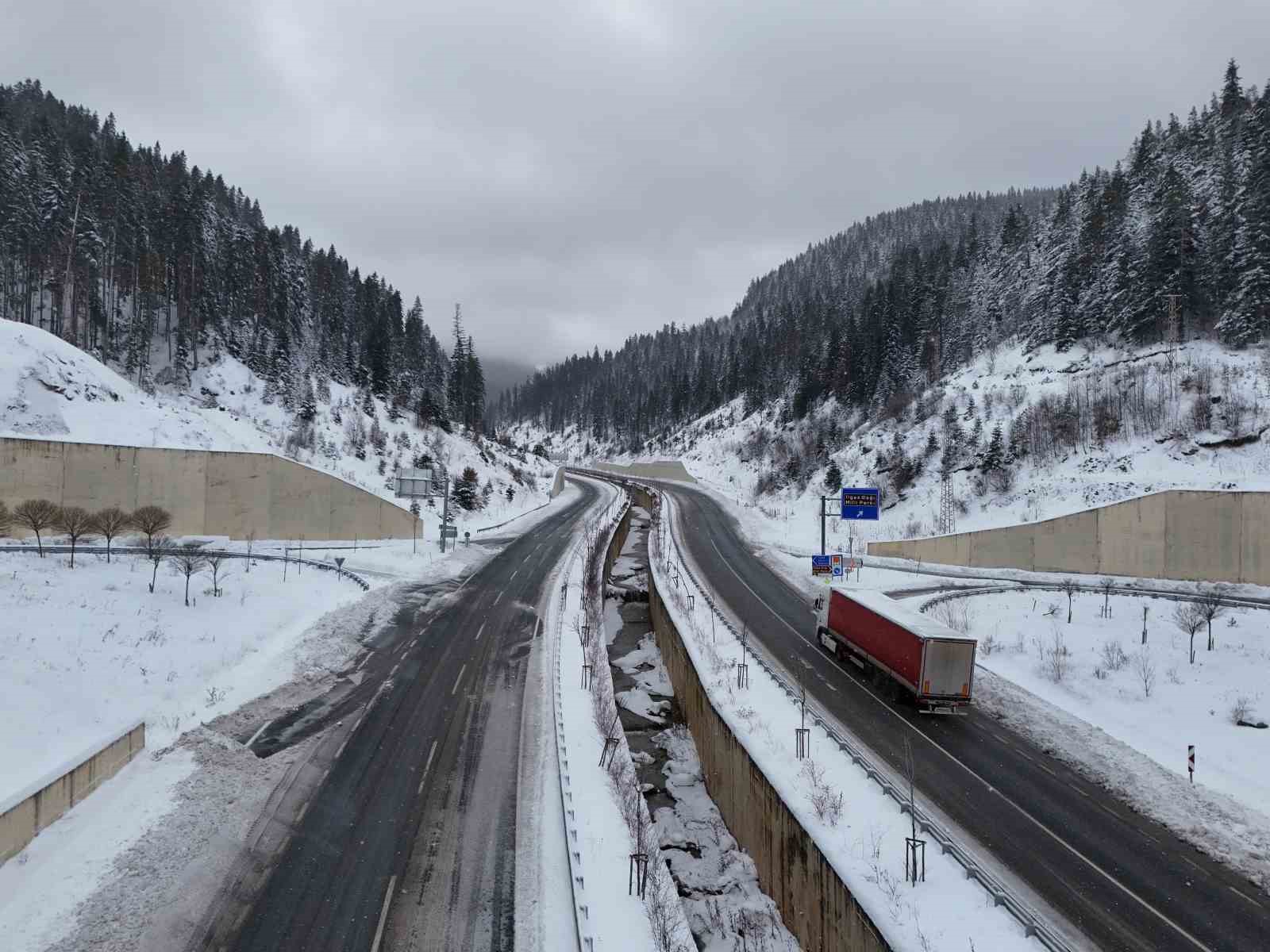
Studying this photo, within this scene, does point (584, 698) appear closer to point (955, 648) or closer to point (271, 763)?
point (271, 763)

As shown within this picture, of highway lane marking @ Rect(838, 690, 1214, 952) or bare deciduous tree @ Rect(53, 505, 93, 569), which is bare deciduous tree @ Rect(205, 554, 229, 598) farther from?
highway lane marking @ Rect(838, 690, 1214, 952)

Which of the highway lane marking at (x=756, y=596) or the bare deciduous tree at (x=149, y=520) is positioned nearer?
the highway lane marking at (x=756, y=596)

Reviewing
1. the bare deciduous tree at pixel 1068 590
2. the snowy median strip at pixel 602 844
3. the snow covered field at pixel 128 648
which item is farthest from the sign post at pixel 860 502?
the snow covered field at pixel 128 648

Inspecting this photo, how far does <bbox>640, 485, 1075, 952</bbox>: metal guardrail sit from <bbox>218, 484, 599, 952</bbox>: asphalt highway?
8.85 metres

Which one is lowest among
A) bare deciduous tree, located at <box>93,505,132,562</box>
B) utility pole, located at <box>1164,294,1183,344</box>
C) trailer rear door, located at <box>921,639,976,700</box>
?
trailer rear door, located at <box>921,639,976,700</box>

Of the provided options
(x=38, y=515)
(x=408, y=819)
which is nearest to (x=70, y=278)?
(x=38, y=515)

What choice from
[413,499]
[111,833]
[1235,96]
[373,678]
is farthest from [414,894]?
[1235,96]

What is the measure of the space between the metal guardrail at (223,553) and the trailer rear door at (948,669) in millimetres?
28213

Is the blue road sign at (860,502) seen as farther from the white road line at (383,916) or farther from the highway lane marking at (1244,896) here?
the white road line at (383,916)

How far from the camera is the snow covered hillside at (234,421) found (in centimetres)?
4106

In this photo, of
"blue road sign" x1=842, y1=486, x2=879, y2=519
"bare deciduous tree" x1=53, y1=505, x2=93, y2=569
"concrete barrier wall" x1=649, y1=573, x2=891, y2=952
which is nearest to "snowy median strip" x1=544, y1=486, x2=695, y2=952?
"concrete barrier wall" x1=649, y1=573, x2=891, y2=952

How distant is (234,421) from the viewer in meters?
62.2

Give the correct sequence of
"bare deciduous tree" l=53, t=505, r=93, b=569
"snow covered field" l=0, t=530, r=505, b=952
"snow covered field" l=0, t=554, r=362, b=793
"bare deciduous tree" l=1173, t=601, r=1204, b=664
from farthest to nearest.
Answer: "bare deciduous tree" l=53, t=505, r=93, b=569 < "bare deciduous tree" l=1173, t=601, r=1204, b=664 < "snow covered field" l=0, t=554, r=362, b=793 < "snow covered field" l=0, t=530, r=505, b=952

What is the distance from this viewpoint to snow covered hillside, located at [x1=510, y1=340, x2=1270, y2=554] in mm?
44844
